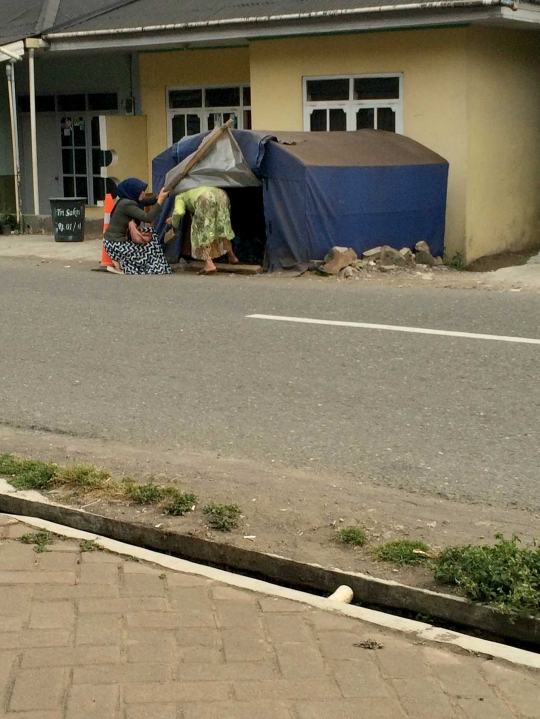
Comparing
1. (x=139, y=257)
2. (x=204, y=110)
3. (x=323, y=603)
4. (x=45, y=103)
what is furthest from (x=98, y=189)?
(x=323, y=603)

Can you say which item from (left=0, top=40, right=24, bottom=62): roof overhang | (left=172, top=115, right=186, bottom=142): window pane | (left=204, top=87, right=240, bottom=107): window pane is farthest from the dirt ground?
(left=172, top=115, right=186, bottom=142): window pane

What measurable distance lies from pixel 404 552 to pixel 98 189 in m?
18.0

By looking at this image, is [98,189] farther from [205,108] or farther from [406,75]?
[406,75]

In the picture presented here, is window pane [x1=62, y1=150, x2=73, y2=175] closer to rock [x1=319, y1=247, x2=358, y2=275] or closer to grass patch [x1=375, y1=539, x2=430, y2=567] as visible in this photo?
rock [x1=319, y1=247, x2=358, y2=275]

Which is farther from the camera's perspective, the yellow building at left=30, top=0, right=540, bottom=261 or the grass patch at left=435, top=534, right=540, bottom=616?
the yellow building at left=30, top=0, right=540, bottom=261

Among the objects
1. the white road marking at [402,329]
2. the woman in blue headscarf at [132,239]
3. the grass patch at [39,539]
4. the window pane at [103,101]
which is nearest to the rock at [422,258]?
the woman in blue headscarf at [132,239]

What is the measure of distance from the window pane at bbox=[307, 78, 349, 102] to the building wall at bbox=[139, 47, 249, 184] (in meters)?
2.35

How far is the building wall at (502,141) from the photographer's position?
15.1m

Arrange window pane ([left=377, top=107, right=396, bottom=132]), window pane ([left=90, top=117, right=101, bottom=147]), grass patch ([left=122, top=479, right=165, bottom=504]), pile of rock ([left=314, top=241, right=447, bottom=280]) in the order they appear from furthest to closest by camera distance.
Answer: window pane ([left=90, top=117, right=101, bottom=147]) → window pane ([left=377, top=107, right=396, bottom=132]) → pile of rock ([left=314, top=241, right=447, bottom=280]) → grass patch ([left=122, top=479, right=165, bottom=504])

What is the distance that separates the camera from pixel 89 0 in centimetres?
2047

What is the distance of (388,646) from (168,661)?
731 millimetres

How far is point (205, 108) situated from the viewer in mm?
Answer: 19016

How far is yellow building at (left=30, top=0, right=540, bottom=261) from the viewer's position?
14.8m

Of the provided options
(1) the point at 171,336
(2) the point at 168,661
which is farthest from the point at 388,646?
(1) the point at 171,336
